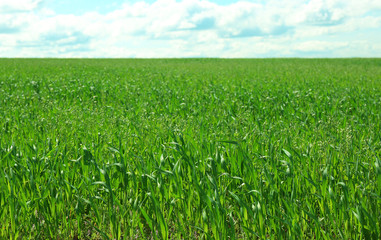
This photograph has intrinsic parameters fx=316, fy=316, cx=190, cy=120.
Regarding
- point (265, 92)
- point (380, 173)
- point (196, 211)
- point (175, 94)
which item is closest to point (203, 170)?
point (196, 211)

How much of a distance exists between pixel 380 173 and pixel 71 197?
143 inches

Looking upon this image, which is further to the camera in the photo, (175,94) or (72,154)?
(175,94)

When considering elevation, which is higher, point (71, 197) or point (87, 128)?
point (87, 128)

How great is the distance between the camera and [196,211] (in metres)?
3.51

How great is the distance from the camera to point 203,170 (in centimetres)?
409

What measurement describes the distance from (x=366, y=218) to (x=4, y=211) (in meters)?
3.84

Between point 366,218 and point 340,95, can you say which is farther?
point 340,95

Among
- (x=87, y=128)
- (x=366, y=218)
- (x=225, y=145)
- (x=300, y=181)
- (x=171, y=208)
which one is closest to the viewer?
(x=366, y=218)

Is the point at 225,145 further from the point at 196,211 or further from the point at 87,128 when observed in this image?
the point at 87,128

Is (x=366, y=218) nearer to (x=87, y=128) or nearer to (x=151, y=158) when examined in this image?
(x=151, y=158)

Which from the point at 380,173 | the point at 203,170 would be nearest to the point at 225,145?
the point at 203,170

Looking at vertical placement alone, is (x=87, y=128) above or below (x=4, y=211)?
above

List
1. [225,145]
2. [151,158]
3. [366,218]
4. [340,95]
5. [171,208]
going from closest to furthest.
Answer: [366,218] < [171,208] < [151,158] < [225,145] < [340,95]

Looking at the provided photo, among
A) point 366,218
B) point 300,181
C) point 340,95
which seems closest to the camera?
point 366,218
